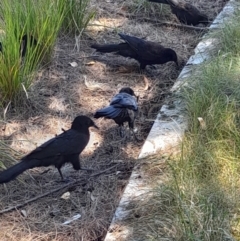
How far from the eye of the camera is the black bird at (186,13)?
24.6 feet

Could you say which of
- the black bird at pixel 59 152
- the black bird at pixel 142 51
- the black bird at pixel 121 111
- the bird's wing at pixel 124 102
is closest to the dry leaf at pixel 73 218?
the black bird at pixel 59 152

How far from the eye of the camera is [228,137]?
176 inches

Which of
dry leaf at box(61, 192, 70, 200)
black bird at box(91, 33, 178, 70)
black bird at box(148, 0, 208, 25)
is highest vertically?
dry leaf at box(61, 192, 70, 200)

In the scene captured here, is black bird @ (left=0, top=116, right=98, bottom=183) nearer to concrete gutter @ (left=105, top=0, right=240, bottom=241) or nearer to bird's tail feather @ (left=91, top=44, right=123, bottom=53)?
concrete gutter @ (left=105, top=0, right=240, bottom=241)

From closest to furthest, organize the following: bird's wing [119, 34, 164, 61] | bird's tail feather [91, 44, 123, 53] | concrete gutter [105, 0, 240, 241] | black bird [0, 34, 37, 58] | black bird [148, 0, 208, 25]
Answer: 1. concrete gutter [105, 0, 240, 241]
2. black bird [0, 34, 37, 58]
3. bird's wing [119, 34, 164, 61]
4. bird's tail feather [91, 44, 123, 53]
5. black bird [148, 0, 208, 25]

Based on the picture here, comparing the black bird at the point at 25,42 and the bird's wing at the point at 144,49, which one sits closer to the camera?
the black bird at the point at 25,42

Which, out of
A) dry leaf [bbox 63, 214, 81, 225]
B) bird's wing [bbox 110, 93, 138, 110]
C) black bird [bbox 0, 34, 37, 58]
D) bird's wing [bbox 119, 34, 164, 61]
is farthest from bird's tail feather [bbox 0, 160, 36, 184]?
bird's wing [bbox 119, 34, 164, 61]

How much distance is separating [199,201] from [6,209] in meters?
1.32

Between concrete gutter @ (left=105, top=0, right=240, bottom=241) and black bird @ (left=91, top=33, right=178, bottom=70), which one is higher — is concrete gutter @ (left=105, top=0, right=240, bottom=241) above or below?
above

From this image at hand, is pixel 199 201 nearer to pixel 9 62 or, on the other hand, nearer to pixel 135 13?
pixel 9 62

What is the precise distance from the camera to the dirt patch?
4.14 metres

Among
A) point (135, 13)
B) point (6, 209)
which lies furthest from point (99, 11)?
point (6, 209)

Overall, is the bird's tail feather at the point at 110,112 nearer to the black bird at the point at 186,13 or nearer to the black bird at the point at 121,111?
the black bird at the point at 121,111

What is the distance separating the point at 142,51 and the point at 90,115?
1.14 metres
